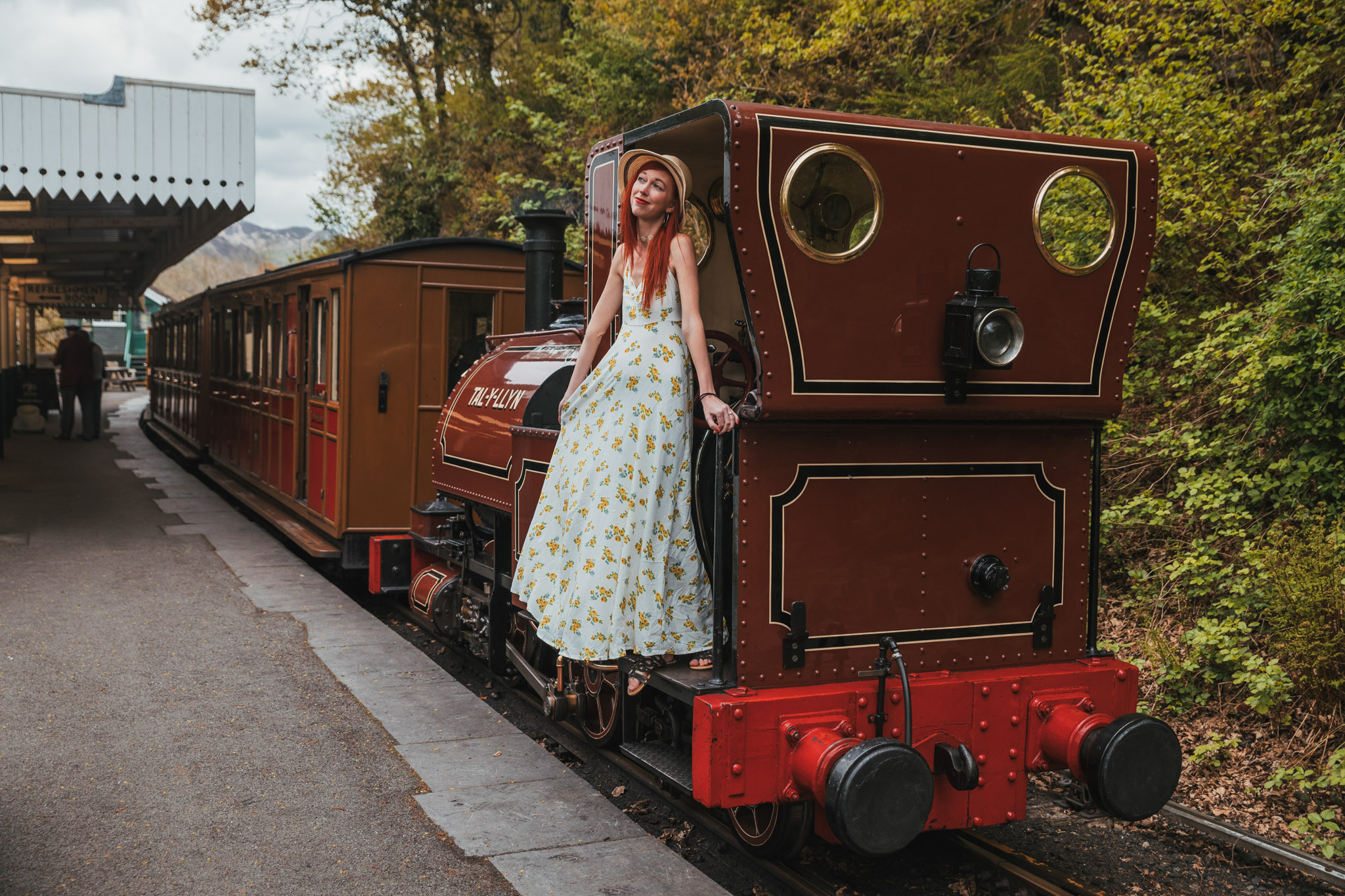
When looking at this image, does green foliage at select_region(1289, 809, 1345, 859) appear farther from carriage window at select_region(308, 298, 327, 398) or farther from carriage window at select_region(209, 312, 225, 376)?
carriage window at select_region(209, 312, 225, 376)

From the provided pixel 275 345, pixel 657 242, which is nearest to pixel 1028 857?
pixel 657 242

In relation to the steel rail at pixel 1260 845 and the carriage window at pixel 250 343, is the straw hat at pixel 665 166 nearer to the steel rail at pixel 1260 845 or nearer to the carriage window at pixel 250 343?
the steel rail at pixel 1260 845

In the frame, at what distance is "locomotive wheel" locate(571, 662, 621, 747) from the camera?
491 cm

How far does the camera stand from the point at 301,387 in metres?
9.77

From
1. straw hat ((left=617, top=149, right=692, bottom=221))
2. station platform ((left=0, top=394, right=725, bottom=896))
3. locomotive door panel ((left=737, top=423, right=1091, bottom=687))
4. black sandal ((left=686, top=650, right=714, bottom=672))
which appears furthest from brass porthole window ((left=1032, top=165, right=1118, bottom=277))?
station platform ((left=0, top=394, right=725, bottom=896))

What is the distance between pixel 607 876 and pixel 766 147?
8.08ft

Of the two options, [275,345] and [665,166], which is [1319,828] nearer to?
[665,166]

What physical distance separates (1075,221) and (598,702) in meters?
3.75

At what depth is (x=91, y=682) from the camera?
220 inches

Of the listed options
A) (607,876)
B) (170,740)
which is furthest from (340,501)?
(607,876)

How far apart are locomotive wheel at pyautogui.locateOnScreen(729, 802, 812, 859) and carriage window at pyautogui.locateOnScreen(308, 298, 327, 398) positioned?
624cm

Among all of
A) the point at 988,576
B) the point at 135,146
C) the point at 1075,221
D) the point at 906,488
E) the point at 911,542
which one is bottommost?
the point at 988,576

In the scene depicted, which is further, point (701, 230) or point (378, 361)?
point (378, 361)

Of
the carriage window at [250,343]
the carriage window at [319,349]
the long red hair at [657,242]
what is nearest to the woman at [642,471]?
the long red hair at [657,242]
